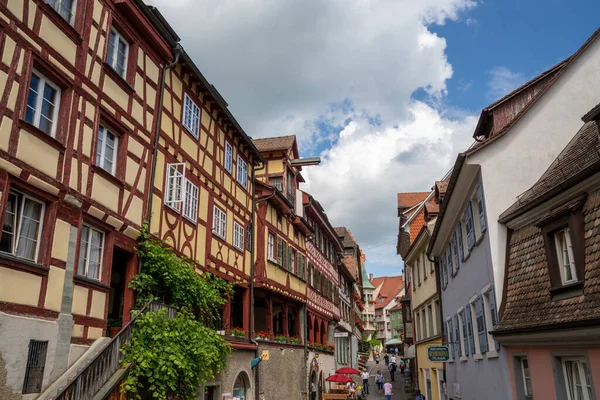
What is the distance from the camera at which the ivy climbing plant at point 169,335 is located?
409 inches

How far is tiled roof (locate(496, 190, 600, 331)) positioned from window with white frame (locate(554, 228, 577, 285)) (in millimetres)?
305

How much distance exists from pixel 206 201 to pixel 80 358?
7.39 metres

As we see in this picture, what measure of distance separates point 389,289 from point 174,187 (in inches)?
4621

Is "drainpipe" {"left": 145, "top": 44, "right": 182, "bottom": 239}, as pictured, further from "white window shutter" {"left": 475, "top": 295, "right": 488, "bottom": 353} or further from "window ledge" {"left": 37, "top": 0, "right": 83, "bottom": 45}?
"white window shutter" {"left": 475, "top": 295, "right": 488, "bottom": 353}

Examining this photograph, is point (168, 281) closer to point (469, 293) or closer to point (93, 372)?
point (93, 372)

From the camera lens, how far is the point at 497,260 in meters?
11.2

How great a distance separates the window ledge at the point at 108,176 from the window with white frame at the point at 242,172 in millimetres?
8163

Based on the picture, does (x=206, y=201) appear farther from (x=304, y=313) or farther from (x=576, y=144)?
(x=304, y=313)

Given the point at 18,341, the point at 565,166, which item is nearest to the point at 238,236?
the point at 18,341

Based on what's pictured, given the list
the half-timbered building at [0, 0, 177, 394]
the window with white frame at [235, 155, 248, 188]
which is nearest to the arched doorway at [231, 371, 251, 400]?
the window with white frame at [235, 155, 248, 188]

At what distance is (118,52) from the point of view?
472 inches

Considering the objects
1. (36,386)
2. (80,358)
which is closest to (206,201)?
(80,358)

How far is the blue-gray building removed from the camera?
11797 millimetres

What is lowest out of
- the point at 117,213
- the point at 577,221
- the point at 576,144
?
the point at 577,221
